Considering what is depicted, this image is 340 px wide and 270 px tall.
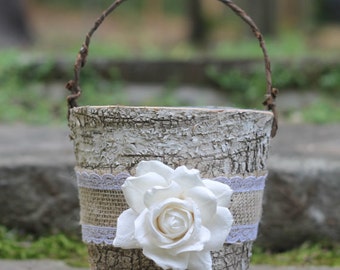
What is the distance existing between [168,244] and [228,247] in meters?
0.24

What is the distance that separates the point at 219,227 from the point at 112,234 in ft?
0.85

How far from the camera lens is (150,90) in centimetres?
506

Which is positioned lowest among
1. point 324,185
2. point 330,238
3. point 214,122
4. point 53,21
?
point 330,238

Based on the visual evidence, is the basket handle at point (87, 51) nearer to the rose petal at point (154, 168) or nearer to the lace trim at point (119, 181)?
the lace trim at point (119, 181)

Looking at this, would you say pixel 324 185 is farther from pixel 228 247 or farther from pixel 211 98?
pixel 211 98

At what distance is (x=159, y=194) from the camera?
1.54 metres

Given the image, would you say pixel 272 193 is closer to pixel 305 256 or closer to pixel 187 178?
pixel 305 256

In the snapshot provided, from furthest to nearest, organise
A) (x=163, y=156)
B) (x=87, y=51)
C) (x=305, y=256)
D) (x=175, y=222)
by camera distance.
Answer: (x=305, y=256) < (x=87, y=51) < (x=163, y=156) < (x=175, y=222)

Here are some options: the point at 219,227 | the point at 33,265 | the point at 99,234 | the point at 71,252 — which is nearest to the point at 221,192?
the point at 219,227

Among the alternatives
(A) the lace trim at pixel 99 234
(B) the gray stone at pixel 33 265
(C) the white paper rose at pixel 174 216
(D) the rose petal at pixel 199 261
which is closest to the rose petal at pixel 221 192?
(C) the white paper rose at pixel 174 216

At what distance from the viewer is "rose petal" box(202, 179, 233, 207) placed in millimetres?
1601

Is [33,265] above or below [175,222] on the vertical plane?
below

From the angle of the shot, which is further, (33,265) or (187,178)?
(33,265)

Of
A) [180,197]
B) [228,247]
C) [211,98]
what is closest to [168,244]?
[180,197]
